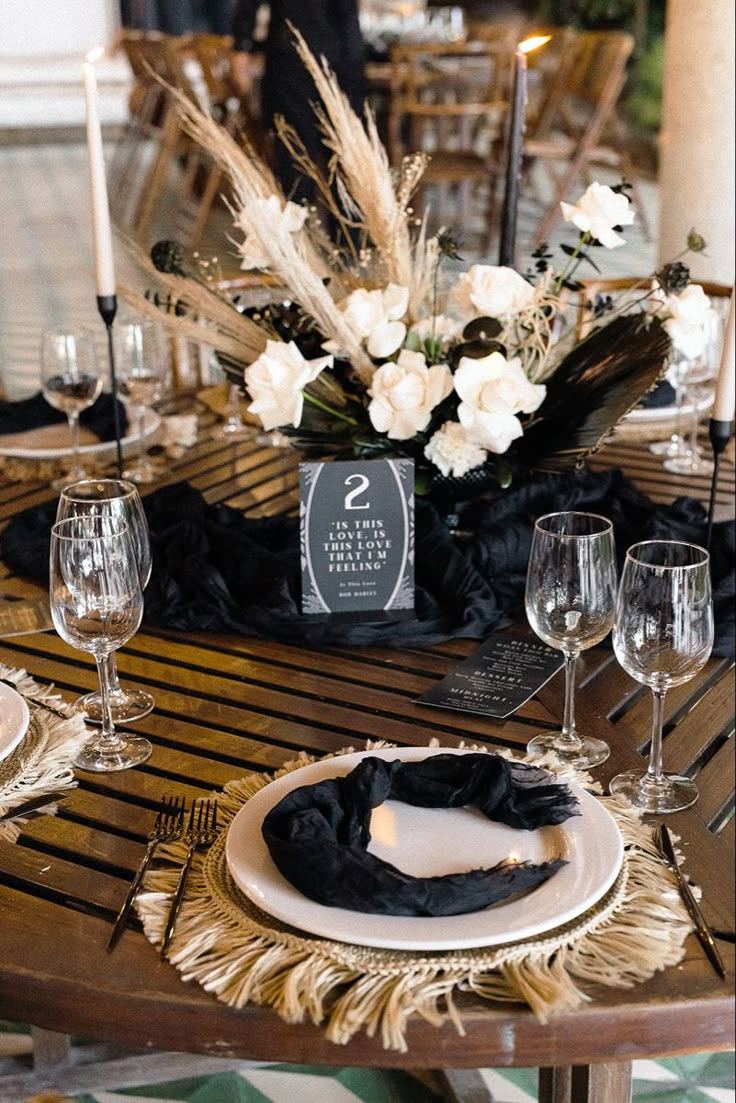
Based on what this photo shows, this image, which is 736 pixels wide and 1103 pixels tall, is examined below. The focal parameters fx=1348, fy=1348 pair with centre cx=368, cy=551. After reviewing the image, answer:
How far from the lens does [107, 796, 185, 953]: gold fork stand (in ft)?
3.06

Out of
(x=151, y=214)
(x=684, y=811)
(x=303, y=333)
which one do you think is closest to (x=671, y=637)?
(x=684, y=811)

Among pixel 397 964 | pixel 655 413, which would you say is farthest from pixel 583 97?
pixel 397 964

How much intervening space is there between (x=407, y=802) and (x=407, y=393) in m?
0.57

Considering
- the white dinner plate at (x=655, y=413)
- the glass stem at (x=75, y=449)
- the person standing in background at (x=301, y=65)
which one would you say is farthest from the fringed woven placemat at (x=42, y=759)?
the person standing in background at (x=301, y=65)

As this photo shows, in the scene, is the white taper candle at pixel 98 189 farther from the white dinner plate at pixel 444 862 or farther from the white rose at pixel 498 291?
the white dinner plate at pixel 444 862

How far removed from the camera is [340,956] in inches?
34.1

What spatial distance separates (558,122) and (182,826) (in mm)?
9622

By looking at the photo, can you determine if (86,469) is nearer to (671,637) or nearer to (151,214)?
(671,637)

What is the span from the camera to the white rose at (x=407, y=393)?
1.48 m

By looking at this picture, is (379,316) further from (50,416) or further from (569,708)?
(50,416)

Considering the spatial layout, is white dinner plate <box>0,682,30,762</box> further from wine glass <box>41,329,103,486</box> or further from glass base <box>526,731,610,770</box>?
wine glass <box>41,329,103,486</box>

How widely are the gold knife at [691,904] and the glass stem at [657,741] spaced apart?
0.24ft

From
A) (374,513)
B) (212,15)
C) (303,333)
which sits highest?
(212,15)

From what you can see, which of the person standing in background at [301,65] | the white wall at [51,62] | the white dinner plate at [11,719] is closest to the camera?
the white dinner plate at [11,719]
